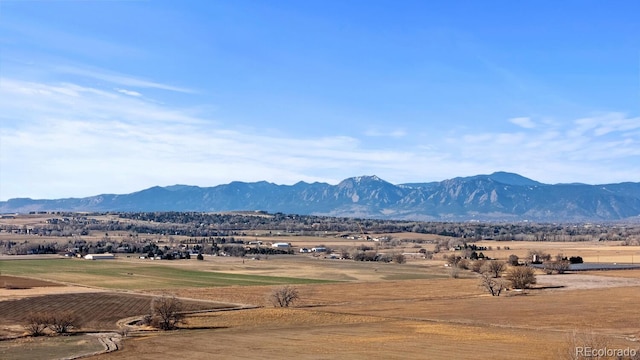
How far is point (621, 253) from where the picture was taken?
18950 centimetres

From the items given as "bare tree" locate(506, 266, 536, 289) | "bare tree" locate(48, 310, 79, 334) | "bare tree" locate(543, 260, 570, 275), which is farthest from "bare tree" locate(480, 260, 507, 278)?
"bare tree" locate(48, 310, 79, 334)

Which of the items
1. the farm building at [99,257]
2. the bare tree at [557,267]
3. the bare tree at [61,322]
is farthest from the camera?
the farm building at [99,257]


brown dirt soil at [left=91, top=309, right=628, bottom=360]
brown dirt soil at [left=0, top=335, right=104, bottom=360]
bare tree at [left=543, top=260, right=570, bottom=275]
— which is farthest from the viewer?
bare tree at [left=543, top=260, right=570, bottom=275]

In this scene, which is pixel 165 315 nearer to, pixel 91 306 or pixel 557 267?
pixel 91 306

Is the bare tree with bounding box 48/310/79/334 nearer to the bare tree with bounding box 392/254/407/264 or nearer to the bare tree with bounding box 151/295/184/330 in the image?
the bare tree with bounding box 151/295/184/330

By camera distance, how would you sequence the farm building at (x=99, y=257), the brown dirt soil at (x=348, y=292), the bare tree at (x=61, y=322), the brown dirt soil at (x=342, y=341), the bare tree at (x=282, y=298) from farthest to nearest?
1. the farm building at (x=99, y=257)
2. the brown dirt soil at (x=348, y=292)
3. the bare tree at (x=282, y=298)
4. the bare tree at (x=61, y=322)
5. the brown dirt soil at (x=342, y=341)

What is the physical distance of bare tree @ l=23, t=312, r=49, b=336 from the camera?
69750 mm

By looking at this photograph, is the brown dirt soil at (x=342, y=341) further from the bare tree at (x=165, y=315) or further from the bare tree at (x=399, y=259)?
the bare tree at (x=399, y=259)

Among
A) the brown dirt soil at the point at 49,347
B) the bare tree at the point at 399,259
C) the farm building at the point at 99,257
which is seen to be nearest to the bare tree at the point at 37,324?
the brown dirt soil at the point at 49,347

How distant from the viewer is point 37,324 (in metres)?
70.2

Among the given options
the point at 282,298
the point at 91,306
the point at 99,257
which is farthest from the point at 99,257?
the point at 282,298

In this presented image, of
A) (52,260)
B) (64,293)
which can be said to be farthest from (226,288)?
(52,260)

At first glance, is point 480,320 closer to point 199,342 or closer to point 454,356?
point 454,356

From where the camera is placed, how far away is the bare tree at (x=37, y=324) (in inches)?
2746
